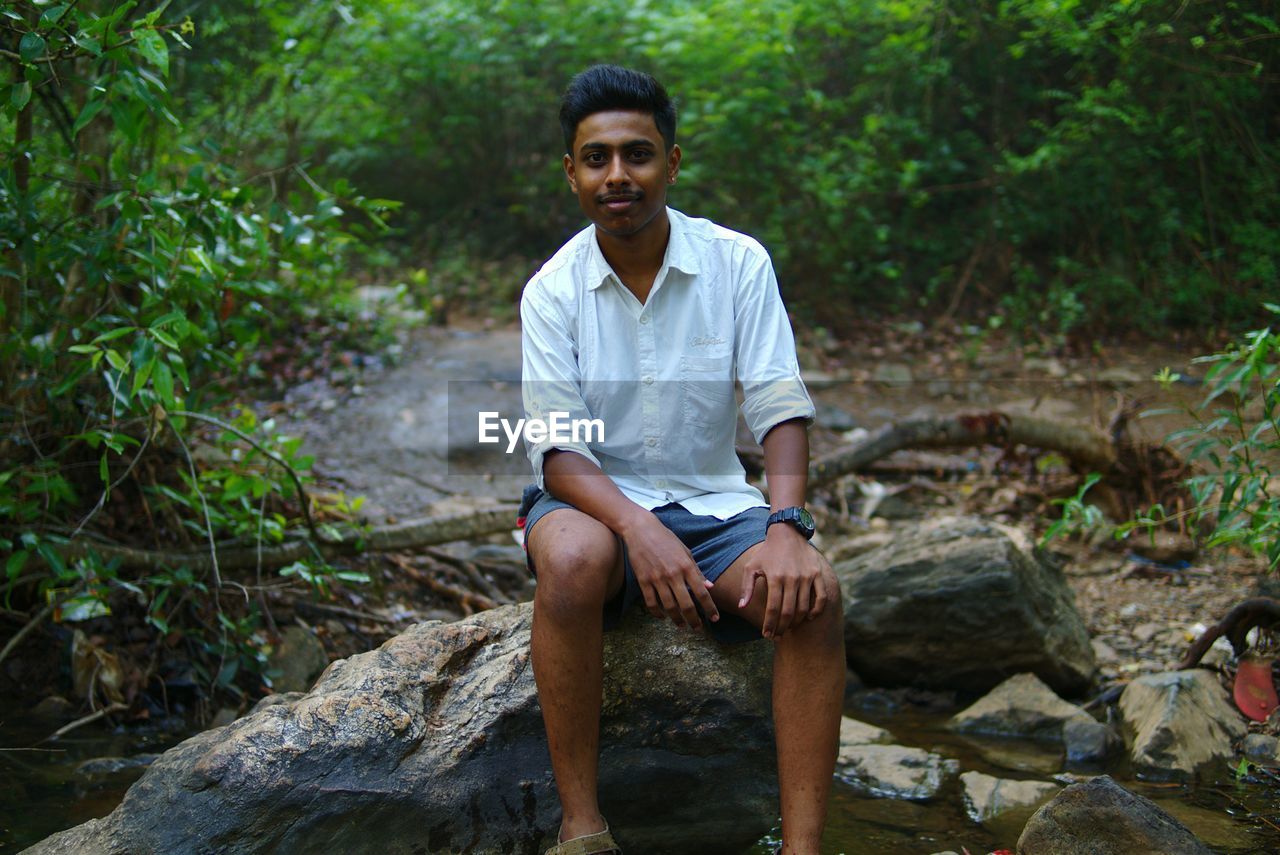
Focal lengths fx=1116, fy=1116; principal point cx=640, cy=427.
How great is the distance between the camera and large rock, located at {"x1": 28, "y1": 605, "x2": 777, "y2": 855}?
2387 mm

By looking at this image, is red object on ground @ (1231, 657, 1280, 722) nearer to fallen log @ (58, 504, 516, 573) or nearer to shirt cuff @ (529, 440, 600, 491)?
shirt cuff @ (529, 440, 600, 491)

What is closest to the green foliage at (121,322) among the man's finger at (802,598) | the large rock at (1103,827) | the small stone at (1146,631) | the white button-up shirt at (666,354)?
the white button-up shirt at (666,354)

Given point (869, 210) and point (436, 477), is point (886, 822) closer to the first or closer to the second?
point (436, 477)

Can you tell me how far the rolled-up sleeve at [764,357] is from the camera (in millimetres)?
2645

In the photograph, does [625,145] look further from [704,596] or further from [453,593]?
[453,593]

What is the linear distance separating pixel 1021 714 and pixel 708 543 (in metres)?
1.89

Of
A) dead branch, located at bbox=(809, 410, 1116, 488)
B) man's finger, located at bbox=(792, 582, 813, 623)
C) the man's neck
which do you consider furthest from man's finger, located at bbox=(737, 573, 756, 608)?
dead branch, located at bbox=(809, 410, 1116, 488)

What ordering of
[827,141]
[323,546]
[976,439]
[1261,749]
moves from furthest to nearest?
[827,141], [976,439], [323,546], [1261,749]

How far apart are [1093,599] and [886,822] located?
2477 mm

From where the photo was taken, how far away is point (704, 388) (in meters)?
2.77

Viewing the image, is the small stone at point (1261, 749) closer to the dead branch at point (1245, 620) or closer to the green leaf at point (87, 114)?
the dead branch at point (1245, 620)

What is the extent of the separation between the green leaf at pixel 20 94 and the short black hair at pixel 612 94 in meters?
1.44

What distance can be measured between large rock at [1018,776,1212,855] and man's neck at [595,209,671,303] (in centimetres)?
154

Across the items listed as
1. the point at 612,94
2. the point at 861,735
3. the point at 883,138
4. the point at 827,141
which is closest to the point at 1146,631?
the point at 861,735
